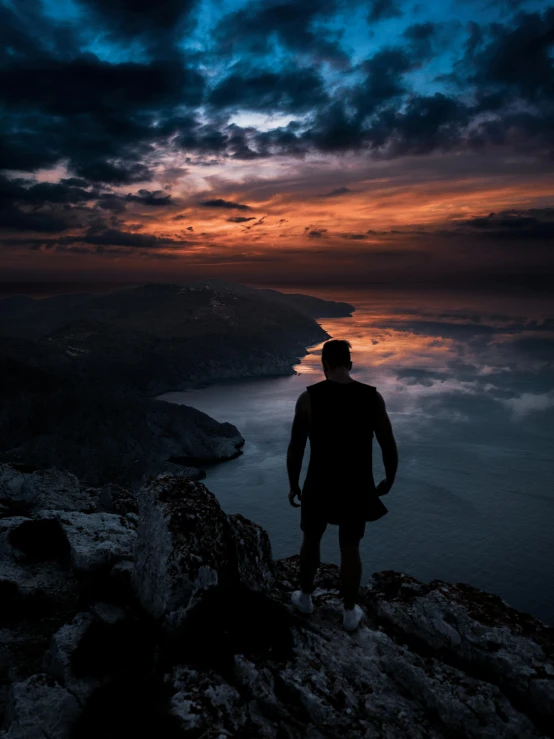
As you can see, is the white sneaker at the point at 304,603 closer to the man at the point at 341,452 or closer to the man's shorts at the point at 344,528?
the man at the point at 341,452

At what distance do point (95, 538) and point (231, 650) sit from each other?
173 inches

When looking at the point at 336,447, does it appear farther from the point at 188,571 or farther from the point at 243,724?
the point at 243,724

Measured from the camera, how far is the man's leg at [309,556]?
6516mm

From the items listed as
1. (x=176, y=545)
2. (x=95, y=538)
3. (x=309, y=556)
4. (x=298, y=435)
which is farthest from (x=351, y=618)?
(x=95, y=538)

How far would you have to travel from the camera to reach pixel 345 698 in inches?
225

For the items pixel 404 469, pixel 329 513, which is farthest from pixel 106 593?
pixel 404 469

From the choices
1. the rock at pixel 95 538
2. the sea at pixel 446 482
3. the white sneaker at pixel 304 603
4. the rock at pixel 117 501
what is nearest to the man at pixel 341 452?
the white sneaker at pixel 304 603

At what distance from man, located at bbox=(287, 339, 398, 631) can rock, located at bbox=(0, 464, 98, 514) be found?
11826mm

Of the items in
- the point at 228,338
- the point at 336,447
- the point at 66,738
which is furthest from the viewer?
the point at 228,338

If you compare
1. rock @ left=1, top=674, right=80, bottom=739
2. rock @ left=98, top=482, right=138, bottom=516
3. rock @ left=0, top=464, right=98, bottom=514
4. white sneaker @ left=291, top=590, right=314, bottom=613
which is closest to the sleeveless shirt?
white sneaker @ left=291, top=590, right=314, bottom=613

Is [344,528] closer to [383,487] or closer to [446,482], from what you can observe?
[383,487]

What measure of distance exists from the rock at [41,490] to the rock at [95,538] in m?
5.59

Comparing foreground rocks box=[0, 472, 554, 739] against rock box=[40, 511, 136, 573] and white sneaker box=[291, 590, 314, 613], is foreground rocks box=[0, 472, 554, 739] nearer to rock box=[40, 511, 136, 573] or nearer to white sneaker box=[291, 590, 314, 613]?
rock box=[40, 511, 136, 573]

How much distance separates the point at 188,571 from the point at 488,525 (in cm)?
5960
